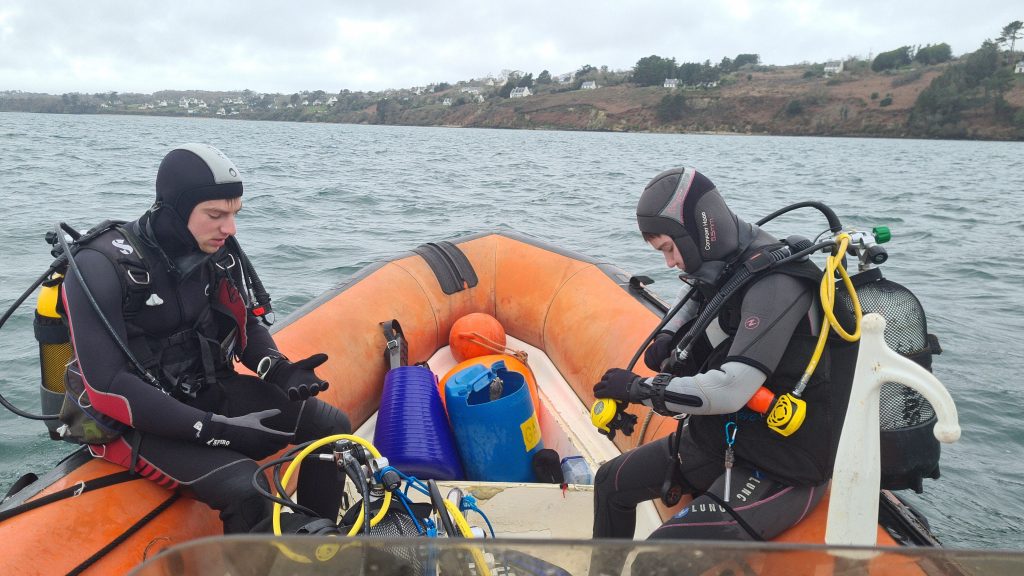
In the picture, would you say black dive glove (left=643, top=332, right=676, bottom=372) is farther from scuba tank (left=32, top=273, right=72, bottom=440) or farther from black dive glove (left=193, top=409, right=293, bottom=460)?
scuba tank (left=32, top=273, right=72, bottom=440)

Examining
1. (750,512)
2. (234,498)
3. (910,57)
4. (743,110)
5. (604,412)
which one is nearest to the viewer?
(750,512)

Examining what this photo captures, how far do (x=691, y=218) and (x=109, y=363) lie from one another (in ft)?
6.74

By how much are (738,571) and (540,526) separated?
7.14 feet

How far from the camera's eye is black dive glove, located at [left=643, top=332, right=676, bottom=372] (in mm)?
2967

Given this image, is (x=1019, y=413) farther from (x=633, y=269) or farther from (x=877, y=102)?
(x=877, y=102)

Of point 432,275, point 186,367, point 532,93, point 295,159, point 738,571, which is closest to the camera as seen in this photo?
point 738,571

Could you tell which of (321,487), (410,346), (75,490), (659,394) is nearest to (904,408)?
(659,394)

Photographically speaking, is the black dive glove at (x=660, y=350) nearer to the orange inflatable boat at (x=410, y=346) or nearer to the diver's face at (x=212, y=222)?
the orange inflatable boat at (x=410, y=346)

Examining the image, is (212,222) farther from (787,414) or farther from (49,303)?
(787,414)

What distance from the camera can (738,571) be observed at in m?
1.04

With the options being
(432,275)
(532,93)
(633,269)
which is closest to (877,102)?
(532,93)

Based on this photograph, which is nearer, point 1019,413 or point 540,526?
point 540,526

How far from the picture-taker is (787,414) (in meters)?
2.21

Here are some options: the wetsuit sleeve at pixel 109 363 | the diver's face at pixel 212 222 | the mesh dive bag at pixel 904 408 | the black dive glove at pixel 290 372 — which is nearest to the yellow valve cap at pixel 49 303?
the wetsuit sleeve at pixel 109 363
